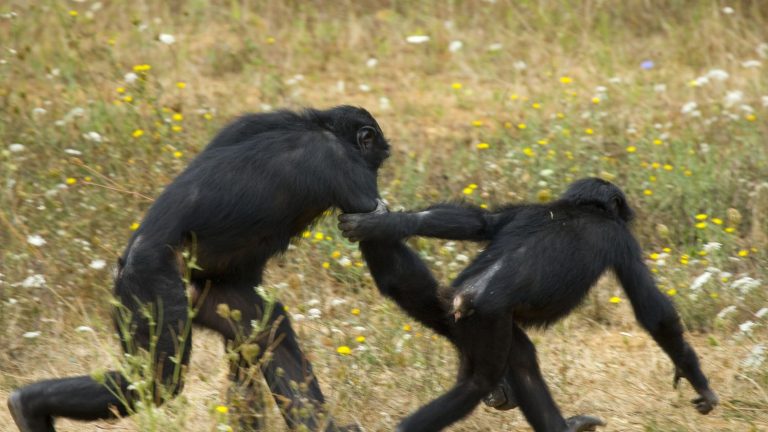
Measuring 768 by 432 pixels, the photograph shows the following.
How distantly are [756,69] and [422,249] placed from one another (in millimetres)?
4311

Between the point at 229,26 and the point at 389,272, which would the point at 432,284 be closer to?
the point at 389,272

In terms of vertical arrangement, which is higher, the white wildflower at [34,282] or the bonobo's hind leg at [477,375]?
the bonobo's hind leg at [477,375]

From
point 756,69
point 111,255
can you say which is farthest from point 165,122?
point 756,69

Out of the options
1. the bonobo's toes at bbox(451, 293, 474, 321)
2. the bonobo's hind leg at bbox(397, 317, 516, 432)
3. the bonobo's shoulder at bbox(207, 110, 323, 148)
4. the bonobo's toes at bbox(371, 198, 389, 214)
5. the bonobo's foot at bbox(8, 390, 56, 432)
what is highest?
the bonobo's shoulder at bbox(207, 110, 323, 148)

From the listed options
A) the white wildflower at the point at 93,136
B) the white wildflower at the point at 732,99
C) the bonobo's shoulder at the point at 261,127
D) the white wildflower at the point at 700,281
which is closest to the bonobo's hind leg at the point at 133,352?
the bonobo's shoulder at the point at 261,127

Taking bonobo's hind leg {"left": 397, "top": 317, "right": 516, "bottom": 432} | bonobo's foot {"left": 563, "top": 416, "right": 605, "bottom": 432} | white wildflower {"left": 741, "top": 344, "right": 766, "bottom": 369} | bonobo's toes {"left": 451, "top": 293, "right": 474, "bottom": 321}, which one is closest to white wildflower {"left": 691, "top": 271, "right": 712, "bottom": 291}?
white wildflower {"left": 741, "top": 344, "right": 766, "bottom": 369}

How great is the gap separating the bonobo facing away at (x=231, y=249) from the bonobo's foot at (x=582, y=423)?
120 centimetres

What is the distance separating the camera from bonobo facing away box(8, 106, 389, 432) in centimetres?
510

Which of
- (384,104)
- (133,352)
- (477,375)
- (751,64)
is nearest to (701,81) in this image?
(751,64)

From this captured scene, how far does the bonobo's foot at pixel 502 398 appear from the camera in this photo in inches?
225

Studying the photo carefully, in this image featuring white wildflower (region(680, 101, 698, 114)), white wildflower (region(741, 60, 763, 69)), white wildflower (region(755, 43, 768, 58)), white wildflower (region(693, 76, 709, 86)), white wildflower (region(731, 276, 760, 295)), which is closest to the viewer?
white wildflower (region(731, 276, 760, 295))

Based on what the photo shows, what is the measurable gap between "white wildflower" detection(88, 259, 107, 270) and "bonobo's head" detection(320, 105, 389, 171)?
6.68 ft

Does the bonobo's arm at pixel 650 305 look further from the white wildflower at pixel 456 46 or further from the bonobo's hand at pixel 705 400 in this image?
the white wildflower at pixel 456 46

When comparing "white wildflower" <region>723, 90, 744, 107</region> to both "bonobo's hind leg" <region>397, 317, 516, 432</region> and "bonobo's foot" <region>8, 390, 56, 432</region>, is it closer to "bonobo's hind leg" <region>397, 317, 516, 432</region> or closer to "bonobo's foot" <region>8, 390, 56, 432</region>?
"bonobo's hind leg" <region>397, 317, 516, 432</region>
